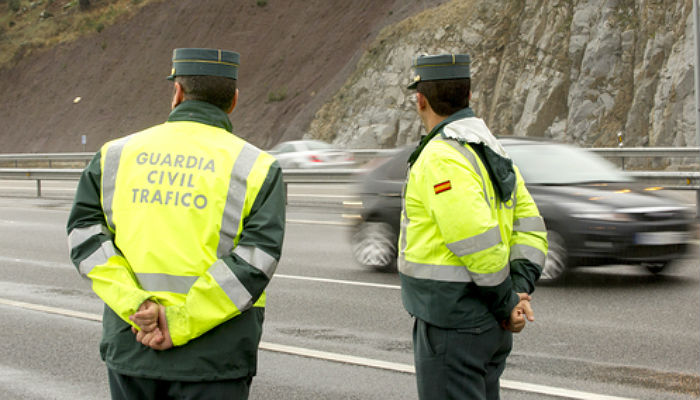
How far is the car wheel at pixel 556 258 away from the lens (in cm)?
966

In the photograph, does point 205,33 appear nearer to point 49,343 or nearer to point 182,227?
point 49,343

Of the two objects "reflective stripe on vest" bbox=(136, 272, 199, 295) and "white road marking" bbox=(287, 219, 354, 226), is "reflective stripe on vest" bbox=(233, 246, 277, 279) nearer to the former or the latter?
"reflective stripe on vest" bbox=(136, 272, 199, 295)

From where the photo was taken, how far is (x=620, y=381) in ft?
20.0

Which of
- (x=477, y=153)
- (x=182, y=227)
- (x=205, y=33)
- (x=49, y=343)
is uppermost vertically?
(x=205, y=33)

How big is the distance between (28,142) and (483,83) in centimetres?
3246

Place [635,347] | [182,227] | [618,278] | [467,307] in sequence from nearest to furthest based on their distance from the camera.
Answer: [182,227] → [467,307] → [635,347] → [618,278]

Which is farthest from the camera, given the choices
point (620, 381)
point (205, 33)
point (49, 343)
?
point (205, 33)

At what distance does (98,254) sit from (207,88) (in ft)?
2.31

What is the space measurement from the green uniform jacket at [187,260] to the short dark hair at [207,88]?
4.8 inches

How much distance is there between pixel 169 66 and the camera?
171ft

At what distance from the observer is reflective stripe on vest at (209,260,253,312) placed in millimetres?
2949

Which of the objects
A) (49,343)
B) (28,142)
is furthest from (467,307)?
(28,142)

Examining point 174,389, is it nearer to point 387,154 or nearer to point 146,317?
point 146,317

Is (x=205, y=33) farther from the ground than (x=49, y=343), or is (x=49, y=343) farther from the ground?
(x=205, y=33)
